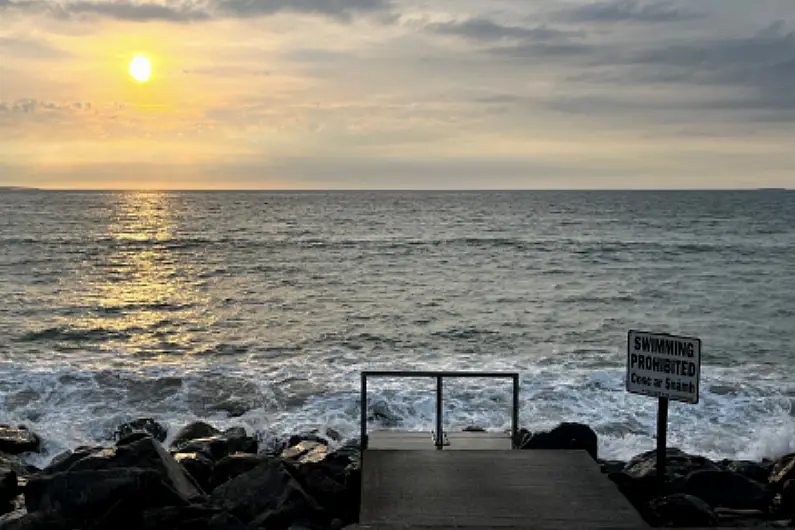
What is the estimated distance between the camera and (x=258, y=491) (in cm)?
916

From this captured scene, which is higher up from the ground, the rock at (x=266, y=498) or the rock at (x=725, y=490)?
the rock at (x=266, y=498)

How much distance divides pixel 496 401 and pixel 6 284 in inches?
1160

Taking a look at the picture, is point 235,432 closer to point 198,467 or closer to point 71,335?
point 198,467

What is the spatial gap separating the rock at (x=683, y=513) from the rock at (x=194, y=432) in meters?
8.32

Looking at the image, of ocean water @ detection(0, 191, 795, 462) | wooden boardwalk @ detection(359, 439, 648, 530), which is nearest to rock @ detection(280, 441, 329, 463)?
wooden boardwalk @ detection(359, 439, 648, 530)

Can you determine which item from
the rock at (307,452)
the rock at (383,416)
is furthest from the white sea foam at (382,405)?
the rock at (307,452)

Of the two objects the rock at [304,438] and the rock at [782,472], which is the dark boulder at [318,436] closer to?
the rock at [304,438]

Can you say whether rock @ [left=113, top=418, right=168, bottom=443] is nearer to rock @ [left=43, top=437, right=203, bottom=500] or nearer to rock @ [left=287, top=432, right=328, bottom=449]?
rock @ [left=287, top=432, right=328, bottom=449]

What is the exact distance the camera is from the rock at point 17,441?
14039mm

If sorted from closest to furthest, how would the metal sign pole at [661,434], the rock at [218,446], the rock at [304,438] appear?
the metal sign pole at [661,434] < the rock at [218,446] < the rock at [304,438]

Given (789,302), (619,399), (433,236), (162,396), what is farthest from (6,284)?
(433,236)

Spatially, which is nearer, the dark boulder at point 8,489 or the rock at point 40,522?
the rock at point 40,522

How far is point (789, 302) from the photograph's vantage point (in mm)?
32438

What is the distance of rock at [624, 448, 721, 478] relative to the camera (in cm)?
1037
